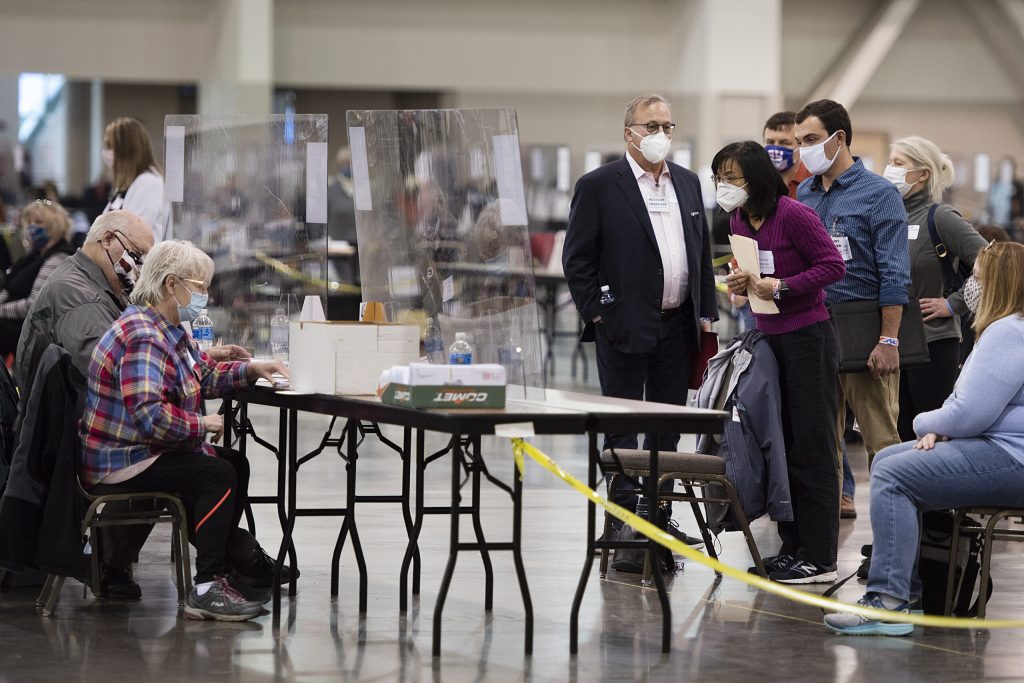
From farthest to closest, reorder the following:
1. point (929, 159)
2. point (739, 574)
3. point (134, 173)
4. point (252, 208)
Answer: point (134, 173) < point (929, 159) < point (252, 208) < point (739, 574)

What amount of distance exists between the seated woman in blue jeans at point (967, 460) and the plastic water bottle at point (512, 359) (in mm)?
1086

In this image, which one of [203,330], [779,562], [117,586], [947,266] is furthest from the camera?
[947,266]

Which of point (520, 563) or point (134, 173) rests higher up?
point (134, 173)

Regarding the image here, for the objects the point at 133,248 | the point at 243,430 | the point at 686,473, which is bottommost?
the point at 686,473

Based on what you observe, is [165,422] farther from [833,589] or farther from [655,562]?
[833,589]

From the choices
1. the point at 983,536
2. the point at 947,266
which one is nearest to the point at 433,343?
the point at 983,536

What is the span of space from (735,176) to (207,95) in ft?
41.5

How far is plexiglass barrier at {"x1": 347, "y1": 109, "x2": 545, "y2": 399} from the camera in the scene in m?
4.48

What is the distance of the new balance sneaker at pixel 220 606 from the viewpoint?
4.47 meters

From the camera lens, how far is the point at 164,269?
14.9ft

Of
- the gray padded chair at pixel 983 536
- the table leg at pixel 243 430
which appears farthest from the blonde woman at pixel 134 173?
the gray padded chair at pixel 983 536

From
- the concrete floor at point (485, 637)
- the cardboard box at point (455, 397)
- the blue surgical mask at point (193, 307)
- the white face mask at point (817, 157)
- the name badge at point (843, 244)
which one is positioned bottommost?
the concrete floor at point (485, 637)

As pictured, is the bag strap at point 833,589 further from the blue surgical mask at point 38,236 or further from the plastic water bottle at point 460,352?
the blue surgical mask at point 38,236

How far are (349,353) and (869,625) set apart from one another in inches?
66.7
